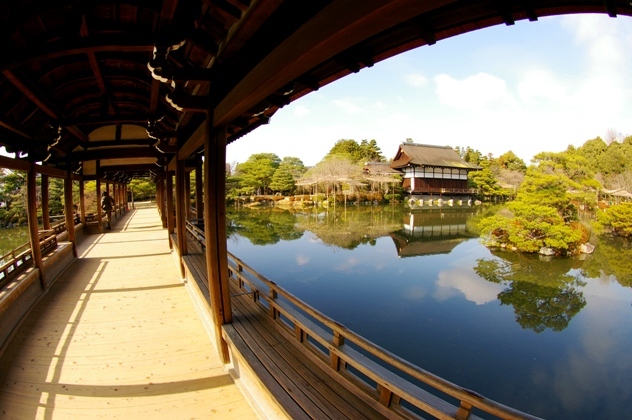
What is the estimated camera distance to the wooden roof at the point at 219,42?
1.41 m

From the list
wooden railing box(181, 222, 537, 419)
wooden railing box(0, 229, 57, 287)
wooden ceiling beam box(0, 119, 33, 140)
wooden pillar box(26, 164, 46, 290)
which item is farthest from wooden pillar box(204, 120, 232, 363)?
wooden pillar box(26, 164, 46, 290)

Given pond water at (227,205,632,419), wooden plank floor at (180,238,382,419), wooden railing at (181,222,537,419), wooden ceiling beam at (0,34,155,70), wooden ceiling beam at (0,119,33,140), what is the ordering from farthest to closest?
pond water at (227,205,632,419), wooden ceiling beam at (0,119,33,140), wooden ceiling beam at (0,34,155,70), wooden plank floor at (180,238,382,419), wooden railing at (181,222,537,419)

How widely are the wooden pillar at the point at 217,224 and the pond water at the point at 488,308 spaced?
3.62 metres

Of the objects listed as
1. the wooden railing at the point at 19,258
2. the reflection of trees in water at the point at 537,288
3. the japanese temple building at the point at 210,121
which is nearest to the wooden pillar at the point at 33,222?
the japanese temple building at the point at 210,121

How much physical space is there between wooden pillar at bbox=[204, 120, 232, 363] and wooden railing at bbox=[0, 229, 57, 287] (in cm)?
406

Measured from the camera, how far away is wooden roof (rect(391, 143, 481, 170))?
112ft

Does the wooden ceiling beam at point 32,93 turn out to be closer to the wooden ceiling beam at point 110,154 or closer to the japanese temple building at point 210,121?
the japanese temple building at point 210,121

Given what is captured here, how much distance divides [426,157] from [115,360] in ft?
119

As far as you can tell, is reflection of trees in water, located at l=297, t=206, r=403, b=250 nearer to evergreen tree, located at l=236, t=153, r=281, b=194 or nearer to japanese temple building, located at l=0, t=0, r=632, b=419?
japanese temple building, located at l=0, t=0, r=632, b=419

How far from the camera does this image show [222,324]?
3361mm

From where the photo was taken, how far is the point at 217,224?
3.24m

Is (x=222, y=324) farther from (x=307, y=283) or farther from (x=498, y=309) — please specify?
(x=498, y=309)

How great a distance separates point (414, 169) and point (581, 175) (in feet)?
52.3

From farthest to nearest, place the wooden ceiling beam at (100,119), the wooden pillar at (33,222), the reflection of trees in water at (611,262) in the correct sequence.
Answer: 1. the reflection of trees in water at (611,262)
2. the wooden pillar at (33,222)
3. the wooden ceiling beam at (100,119)
